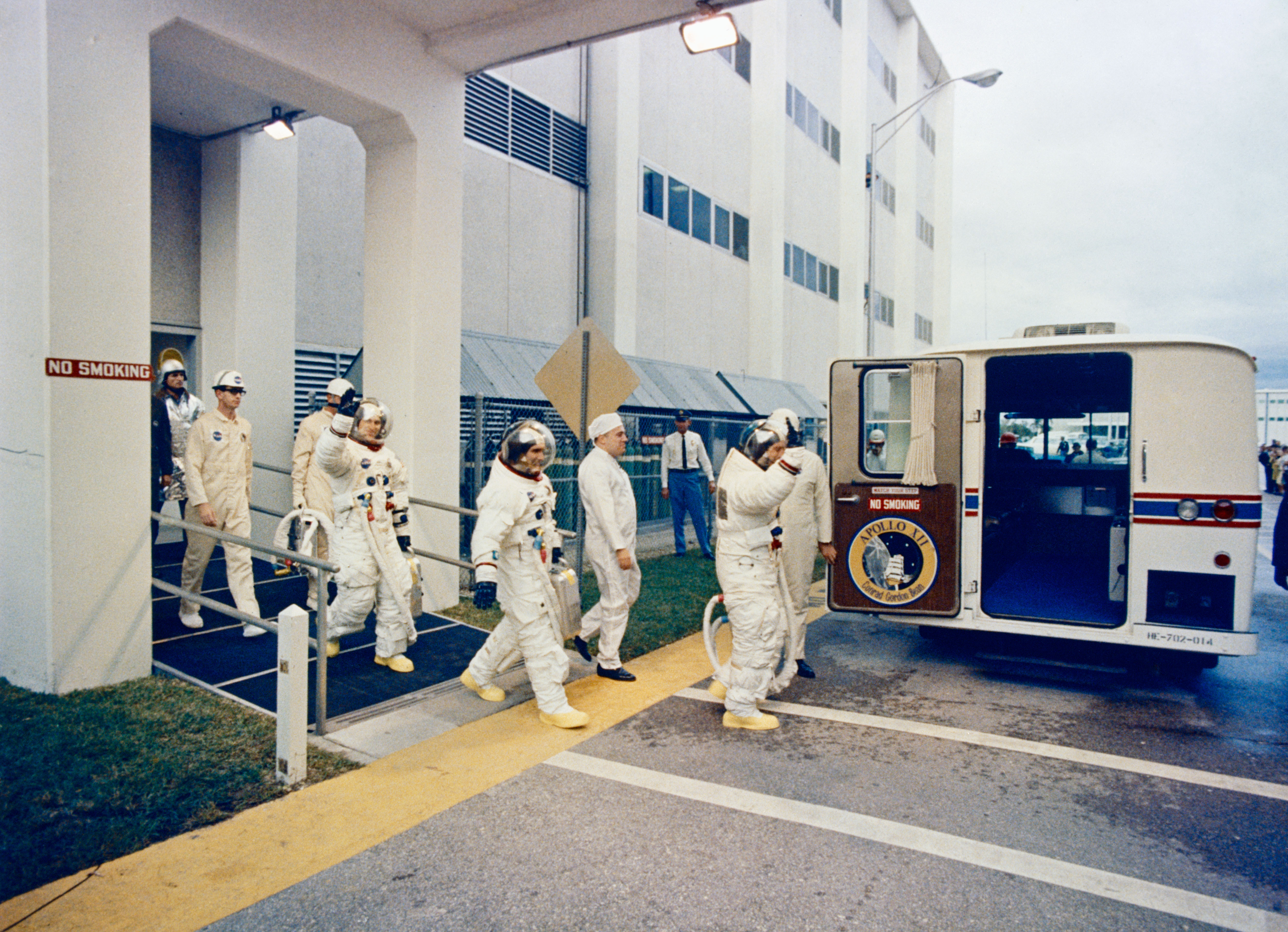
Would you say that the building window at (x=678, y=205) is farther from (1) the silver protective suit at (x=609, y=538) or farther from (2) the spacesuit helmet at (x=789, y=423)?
(1) the silver protective suit at (x=609, y=538)

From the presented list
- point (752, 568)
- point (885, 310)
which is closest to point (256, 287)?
point (752, 568)

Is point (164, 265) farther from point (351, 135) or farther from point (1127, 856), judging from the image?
point (1127, 856)

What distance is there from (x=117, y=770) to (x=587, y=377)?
4.39 meters

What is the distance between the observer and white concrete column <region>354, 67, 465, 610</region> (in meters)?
7.79

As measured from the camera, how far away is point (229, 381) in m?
6.48

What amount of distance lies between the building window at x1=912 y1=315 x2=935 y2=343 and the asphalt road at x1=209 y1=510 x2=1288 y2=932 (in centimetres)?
3065

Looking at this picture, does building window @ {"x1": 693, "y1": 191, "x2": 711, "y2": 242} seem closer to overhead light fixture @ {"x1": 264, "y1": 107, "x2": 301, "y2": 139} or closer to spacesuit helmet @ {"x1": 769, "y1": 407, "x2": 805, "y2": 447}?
overhead light fixture @ {"x1": 264, "y1": 107, "x2": 301, "y2": 139}

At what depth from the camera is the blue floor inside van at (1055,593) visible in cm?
642

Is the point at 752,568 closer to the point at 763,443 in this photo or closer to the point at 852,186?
the point at 763,443

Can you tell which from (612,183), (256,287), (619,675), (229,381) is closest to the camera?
(619,675)

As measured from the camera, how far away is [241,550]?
653cm

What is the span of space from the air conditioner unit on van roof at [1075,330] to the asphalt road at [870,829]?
2857mm

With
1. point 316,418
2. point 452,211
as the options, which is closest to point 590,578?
point 316,418

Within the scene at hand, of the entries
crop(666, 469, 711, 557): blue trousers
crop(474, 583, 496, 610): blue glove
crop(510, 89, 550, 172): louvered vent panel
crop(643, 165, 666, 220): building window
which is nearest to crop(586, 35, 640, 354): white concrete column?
crop(643, 165, 666, 220): building window
